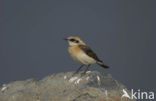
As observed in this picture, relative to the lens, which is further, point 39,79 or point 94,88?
point 39,79

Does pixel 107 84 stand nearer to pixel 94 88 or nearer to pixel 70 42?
pixel 94 88

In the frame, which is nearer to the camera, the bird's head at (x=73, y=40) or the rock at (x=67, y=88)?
the rock at (x=67, y=88)

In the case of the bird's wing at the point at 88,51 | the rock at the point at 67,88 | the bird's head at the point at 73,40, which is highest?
the bird's head at the point at 73,40

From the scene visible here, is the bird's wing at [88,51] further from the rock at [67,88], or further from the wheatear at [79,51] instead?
the rock at [67,88]

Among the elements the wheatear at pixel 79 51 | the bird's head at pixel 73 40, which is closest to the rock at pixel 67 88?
the wheatear at pixel 79 51

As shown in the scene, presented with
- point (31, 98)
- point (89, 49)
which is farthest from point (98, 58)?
point (31, 98)

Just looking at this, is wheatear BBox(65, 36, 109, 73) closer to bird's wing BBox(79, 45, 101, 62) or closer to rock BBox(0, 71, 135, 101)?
bird's wing BBox(79, 45, 101, 62)

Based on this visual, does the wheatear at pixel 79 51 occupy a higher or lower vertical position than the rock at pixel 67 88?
higher

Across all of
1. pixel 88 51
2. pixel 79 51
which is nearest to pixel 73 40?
pixel 79 51

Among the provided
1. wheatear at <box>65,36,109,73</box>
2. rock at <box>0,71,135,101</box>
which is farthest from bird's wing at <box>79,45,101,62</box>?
rock at <box>0,71,135,101</box>
